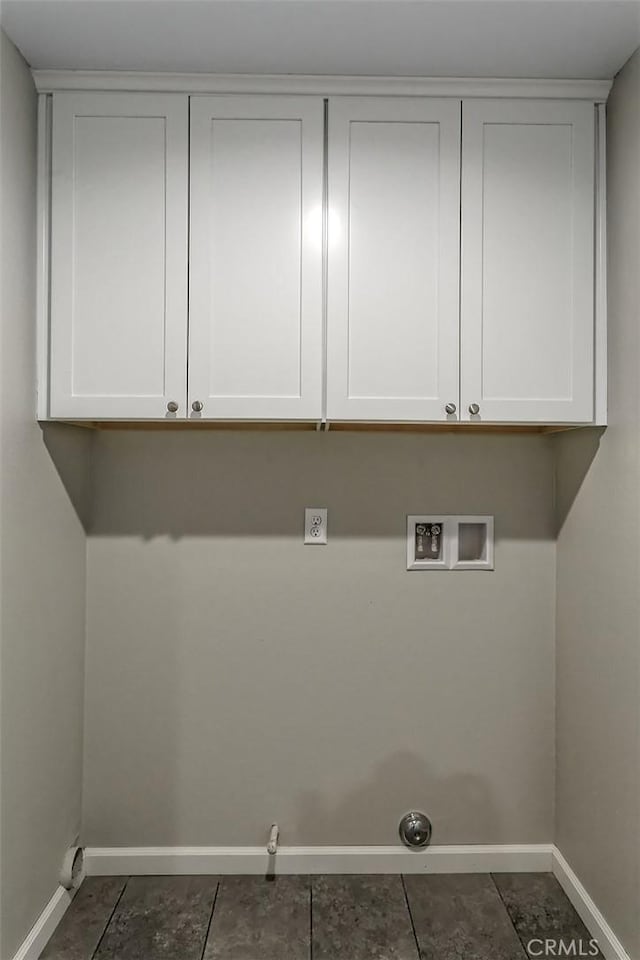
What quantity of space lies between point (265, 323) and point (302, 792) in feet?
4.91

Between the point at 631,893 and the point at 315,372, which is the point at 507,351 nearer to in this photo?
the point at 315,372

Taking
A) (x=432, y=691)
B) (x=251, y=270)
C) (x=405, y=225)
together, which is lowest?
(x=432, y=691)

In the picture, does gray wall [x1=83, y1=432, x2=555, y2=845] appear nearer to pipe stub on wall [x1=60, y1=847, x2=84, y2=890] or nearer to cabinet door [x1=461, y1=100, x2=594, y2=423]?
pipe stub on wall [x1=60, y1=847, x2=84, y2=890]

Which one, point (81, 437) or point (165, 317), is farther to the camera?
point (81, 437)

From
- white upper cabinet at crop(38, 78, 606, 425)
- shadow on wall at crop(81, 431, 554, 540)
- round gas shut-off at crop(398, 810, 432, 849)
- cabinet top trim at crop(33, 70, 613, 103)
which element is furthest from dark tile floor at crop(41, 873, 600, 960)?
cabinet top trim at crop(33, 70, 613, 103)

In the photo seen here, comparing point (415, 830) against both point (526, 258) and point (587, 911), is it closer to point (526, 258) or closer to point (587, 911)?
point (587, 911)

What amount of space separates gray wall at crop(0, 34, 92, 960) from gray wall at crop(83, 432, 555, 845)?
21 centimetres

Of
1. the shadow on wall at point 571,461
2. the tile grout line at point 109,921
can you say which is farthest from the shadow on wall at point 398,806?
the shadow on wall at point 571,461

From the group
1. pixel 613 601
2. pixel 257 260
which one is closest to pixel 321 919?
pixel 613 601

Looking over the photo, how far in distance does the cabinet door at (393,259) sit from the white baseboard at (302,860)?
4.67ft

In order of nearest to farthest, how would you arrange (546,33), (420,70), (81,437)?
1. (546,33)
2. (420,70)
3. (81,437)

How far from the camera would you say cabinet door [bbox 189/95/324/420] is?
171 cm

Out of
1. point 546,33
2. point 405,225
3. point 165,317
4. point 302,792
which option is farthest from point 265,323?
point 302,792

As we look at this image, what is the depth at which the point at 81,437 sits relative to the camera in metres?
1.98
